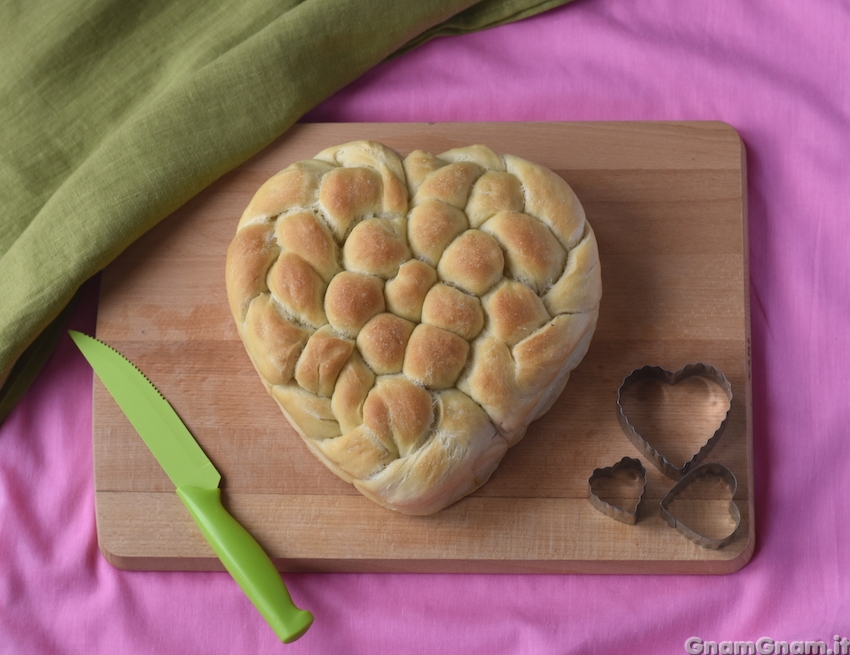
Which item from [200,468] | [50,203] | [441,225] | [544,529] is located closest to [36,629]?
[200,468]

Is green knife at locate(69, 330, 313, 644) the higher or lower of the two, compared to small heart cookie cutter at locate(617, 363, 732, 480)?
higher

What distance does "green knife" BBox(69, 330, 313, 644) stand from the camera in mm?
1811

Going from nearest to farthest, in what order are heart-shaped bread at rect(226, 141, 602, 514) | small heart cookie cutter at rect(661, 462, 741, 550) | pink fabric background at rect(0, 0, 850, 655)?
heart-shaped bread at rect(226, 141, 602, 514)
small heart cookie cutter at rect(661, 462, 741, 550)
pink fabric background at rect(0, 0, 850, 655)

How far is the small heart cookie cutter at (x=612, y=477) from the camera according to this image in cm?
190

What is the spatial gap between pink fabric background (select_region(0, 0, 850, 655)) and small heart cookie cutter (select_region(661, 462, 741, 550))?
15 cm

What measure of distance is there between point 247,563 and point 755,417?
119 cm

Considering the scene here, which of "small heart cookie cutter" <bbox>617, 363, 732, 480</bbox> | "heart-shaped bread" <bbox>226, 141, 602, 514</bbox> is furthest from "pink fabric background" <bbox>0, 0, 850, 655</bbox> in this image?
"heart-shaped bread" <bbox>226, 141, 602, 514</bbox>

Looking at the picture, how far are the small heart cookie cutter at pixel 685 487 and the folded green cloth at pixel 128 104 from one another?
4.08ft

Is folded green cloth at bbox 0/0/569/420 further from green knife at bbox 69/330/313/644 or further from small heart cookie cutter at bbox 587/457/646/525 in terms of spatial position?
small heart cookie cutter at bbox 587/457/646/525

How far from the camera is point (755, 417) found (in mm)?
2102

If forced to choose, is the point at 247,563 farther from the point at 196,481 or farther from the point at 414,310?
the point at 414,310

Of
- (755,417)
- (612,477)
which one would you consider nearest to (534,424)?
(612,477)

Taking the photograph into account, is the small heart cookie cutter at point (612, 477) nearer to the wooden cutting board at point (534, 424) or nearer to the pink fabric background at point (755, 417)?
the wooden cutting board at point (534, 424)

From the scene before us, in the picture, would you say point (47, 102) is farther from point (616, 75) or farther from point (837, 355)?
point (837, 355)
